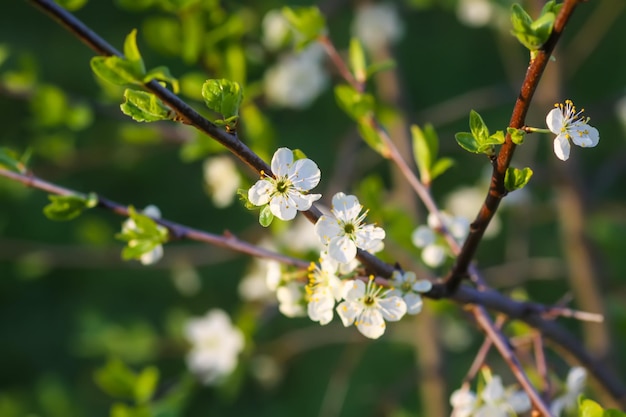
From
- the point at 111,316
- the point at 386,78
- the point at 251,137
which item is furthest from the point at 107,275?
the point at 251,137

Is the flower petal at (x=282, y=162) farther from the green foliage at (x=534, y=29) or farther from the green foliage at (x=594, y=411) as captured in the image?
the green foliage at (x=594, y=411)

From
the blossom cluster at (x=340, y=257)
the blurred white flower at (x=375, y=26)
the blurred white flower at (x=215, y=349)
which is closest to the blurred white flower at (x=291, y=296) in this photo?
the blossom cluster at (x=340, y=257)

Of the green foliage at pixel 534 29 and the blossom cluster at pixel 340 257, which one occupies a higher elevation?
the green foliage at pixel 534 29

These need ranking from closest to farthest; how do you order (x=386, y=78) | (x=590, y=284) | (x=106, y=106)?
(x=106, y=106), (x=590, y=284), (x=386, y=78)

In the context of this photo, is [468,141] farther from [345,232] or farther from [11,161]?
[11,161]

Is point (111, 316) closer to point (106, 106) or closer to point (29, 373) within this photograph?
point (29, 373)
